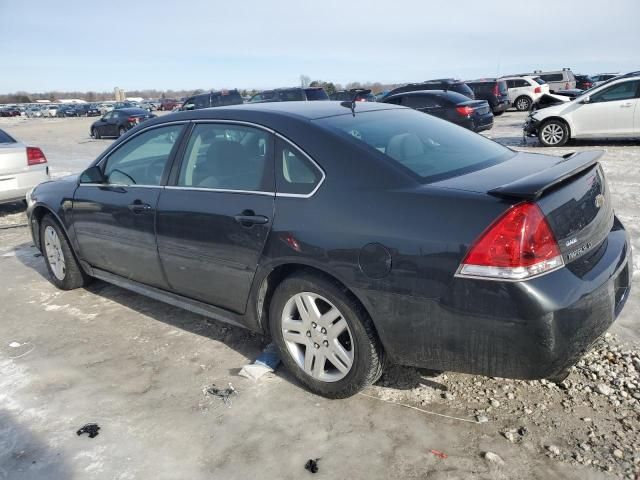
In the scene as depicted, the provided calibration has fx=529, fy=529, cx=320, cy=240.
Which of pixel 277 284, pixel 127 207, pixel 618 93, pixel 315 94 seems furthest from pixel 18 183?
pixel 618 93

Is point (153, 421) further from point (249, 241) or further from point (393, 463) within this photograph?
point (393, 463)

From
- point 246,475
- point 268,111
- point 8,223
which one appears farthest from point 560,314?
point 8,223

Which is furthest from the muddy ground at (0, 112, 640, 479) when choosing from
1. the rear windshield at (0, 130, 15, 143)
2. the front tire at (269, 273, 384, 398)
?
the rear windshield at (0, 130, 15, 143)

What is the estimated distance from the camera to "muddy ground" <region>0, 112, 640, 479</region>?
250 centimetres

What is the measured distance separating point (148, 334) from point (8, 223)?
17.7 feet

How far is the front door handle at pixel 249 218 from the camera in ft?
9.96

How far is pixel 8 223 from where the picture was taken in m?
8.09

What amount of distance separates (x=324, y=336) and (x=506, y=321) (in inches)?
40.7

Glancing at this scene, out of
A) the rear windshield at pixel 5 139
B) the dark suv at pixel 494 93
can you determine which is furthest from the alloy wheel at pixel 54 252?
the dark suv at pixel 494 93

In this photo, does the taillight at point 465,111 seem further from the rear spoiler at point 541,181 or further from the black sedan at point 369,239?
the rear spoiler at point 541,181

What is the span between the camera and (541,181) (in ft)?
7.93

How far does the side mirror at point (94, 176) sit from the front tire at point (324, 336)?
2.06m

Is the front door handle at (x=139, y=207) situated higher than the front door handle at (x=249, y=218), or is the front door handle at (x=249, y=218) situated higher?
the front door handle at (x=249, y=218)

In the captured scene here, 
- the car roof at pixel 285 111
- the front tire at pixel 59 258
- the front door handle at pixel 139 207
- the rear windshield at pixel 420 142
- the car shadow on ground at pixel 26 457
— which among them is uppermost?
the car roof at pixel 285 111
